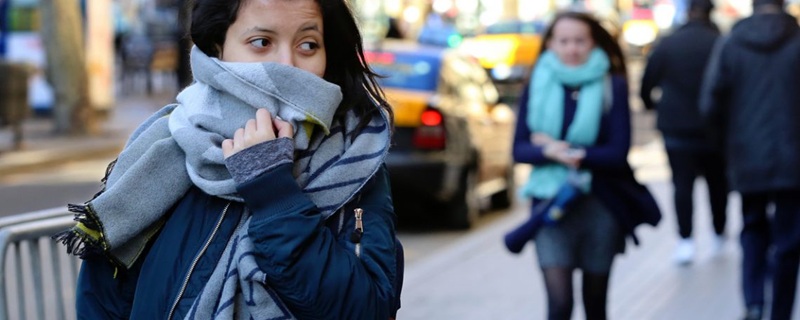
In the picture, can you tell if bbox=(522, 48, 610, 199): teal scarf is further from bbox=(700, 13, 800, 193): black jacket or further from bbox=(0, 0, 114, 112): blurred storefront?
bbox=(0, 0, 114, 112): blurred storefront

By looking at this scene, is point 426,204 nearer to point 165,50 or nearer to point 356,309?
point 356,309

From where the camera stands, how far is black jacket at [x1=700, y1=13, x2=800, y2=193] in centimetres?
655

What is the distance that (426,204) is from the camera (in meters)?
11.4

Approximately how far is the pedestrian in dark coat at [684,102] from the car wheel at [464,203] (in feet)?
7.48

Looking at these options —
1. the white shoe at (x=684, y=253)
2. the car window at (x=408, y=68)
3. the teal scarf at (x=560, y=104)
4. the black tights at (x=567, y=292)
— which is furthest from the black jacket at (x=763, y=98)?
the car window at (x=408, y=68)

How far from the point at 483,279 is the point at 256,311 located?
6554 millimetres

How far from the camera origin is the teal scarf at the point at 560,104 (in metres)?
5.72

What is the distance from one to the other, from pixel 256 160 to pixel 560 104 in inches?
140

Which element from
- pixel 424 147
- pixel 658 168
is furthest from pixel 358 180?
pixel 658 168

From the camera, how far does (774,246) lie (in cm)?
676

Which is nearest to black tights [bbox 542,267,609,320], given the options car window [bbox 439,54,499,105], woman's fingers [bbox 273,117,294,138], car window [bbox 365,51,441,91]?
woman's fingers [bbox 273,117,294,138]

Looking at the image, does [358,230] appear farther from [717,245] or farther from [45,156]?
[45,156]

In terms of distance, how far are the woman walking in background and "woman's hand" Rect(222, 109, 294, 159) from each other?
10.8ft

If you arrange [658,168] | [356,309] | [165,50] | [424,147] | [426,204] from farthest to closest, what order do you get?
[165,50], [658,168], [426,204], [424,147], [356,309]
